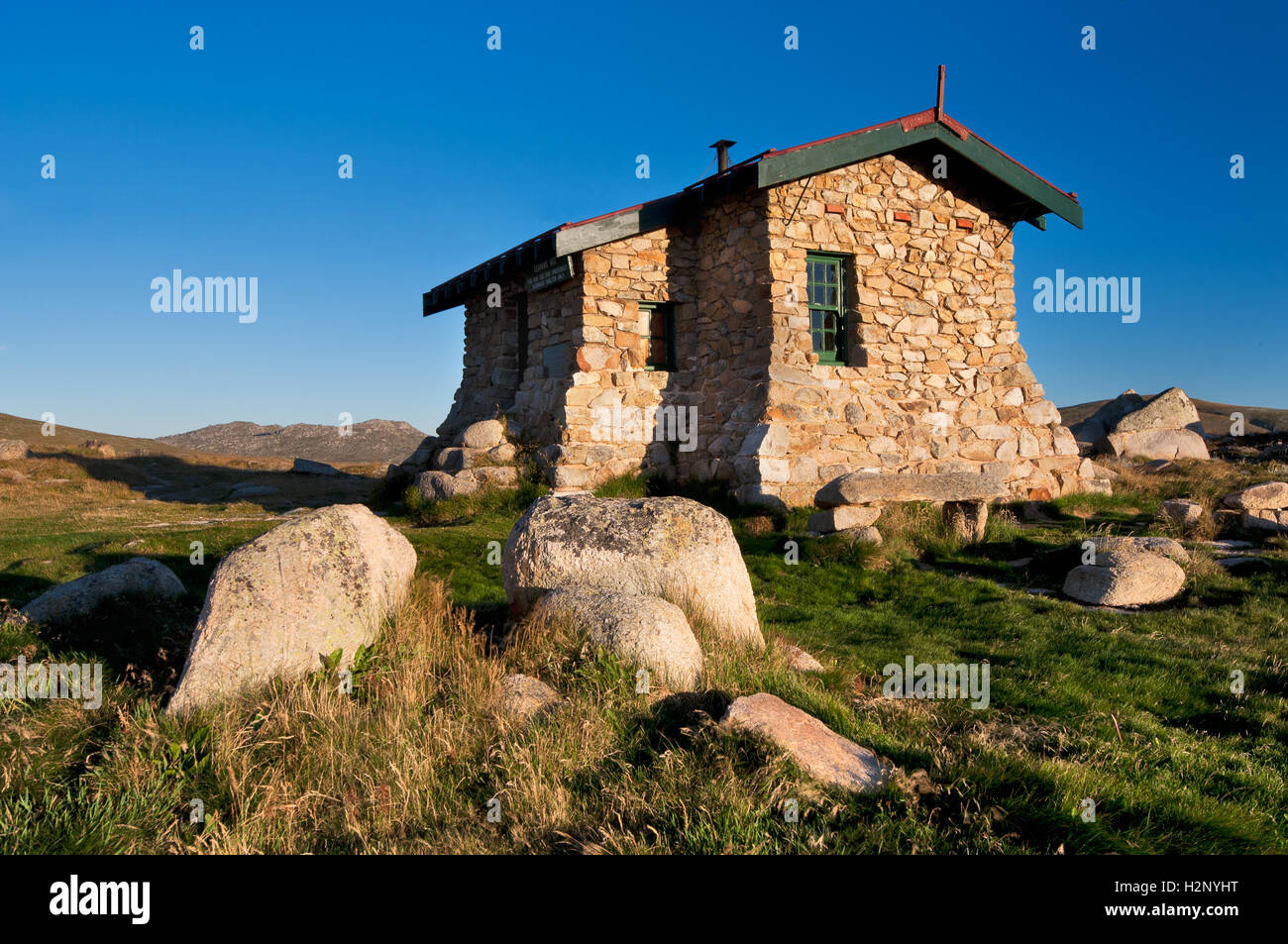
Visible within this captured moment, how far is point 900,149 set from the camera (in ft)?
46.2

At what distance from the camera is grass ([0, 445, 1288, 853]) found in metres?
3.66

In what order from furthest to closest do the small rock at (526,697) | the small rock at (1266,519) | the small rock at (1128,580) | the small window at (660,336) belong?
the small window at (660,336) < the small rock at (1266,519) < the small rock at (1128,580) < the small rock at (526,697)

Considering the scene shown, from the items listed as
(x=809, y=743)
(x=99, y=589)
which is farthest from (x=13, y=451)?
(x=809, y=743)

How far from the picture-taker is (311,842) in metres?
3.72

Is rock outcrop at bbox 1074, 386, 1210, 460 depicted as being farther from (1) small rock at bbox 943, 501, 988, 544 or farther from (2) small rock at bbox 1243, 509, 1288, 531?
(1) small rock at bbox 943, 501, 988, 544

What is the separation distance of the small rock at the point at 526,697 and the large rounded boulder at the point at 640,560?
128 centimetres

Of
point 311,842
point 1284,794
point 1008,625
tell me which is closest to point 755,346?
point 1008,625

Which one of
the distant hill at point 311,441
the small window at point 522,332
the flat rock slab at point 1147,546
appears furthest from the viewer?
the distant hill at point 311,441

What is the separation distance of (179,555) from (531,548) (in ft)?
21.3

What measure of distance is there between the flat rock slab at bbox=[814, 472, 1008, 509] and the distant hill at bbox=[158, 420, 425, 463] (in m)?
39.5

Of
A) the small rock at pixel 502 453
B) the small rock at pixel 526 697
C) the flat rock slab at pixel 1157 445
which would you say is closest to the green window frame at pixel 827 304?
the small rock at pixel 502 453

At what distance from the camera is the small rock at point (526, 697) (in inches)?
187

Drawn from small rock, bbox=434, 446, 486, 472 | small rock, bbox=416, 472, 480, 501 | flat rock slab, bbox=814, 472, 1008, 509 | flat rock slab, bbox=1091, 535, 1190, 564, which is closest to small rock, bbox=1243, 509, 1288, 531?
flat rock slab, bbox=1091, 535, 1190, 564

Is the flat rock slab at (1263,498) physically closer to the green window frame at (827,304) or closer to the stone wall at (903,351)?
the stone wall at (903,351)
